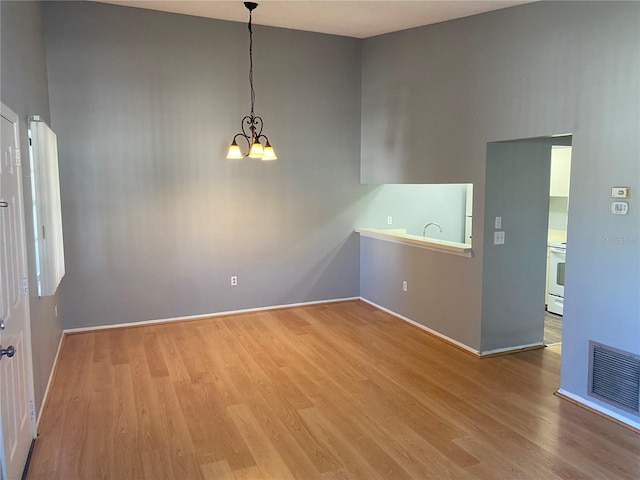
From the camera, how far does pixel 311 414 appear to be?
133 inches

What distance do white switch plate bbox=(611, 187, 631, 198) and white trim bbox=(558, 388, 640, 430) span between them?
4.87 ft

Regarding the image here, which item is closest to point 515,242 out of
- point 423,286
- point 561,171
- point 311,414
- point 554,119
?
point 423,286

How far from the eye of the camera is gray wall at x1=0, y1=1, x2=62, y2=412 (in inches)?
112

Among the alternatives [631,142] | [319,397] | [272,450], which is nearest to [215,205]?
[319,397]

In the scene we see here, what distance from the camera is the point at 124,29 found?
491 centimetres

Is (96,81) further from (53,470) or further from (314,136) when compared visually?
(53,470)

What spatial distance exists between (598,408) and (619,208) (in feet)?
4.67

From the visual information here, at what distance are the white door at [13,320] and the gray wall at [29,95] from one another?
25 centimetres

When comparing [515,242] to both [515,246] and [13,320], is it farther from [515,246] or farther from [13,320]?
[13,320]

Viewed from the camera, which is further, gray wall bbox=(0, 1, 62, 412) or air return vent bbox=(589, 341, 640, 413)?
air return vent bbox=(589, 341, 640, 413)

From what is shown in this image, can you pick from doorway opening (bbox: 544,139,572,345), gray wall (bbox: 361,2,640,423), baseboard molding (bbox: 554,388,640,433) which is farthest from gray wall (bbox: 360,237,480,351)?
doorway opening (bbox: 544,139,572,345)

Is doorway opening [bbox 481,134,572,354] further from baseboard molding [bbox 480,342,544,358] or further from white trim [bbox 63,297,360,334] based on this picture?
white trim [bbox 63,297,360,334]

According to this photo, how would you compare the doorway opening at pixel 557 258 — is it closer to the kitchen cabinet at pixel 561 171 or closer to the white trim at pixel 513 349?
the kitchen cabinet at pixel 561 171

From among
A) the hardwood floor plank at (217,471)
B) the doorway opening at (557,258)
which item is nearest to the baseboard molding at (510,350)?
the doorway opening at (557,258)
